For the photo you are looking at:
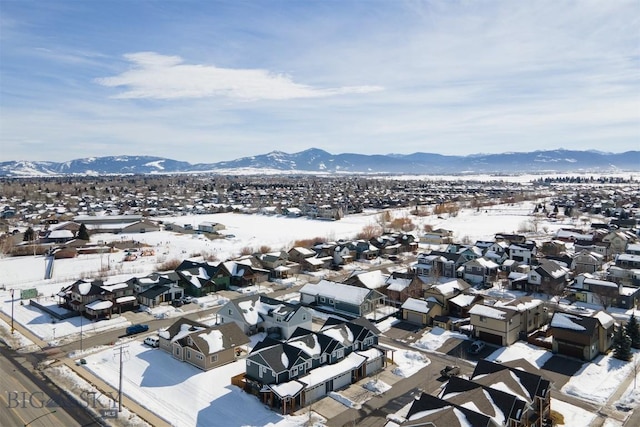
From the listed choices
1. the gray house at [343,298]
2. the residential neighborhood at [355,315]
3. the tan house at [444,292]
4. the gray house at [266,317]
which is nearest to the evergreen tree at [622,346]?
the residential neighborhood at [355,315]

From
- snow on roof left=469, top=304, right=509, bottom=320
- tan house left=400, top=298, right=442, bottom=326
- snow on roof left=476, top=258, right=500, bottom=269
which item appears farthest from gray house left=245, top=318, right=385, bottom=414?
snow on roof left=476, top=258, right=500, bottom=269

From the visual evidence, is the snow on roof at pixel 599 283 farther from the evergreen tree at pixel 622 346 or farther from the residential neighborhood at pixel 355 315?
the evergreen tree at pixel 622 346

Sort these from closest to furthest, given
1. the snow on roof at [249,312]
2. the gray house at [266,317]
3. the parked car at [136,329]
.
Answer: the gray house at [266,317] < the parked car at [136,329] < the snow on roof at [249,312]

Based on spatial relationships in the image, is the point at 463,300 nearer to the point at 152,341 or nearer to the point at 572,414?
the point at 572,414

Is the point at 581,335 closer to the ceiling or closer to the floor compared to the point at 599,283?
closer to the floor

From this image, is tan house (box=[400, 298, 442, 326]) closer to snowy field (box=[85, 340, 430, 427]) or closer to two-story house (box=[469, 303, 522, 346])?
two-story house (box=[469, 303, 522, 346])

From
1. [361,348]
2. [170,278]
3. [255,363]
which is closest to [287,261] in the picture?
[170,278]

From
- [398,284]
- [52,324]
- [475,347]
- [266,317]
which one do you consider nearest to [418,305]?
[398,284]
